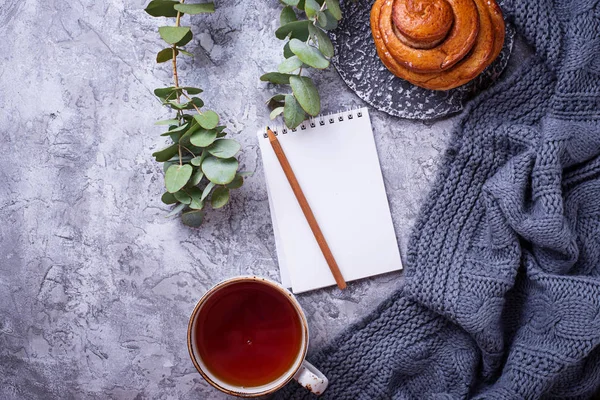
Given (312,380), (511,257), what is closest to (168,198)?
(312,380)

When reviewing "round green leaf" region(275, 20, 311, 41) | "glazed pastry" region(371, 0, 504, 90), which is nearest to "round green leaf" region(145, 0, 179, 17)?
"round green leaf" region(275, 20, 311, 41)

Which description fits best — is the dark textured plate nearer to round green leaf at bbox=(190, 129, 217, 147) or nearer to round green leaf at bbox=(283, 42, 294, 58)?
round green leaf at bbox=(283, 42, 294, 58)

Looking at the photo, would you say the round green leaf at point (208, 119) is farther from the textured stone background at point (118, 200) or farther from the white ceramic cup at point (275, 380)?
the white ceramic cup at point (275, 380)

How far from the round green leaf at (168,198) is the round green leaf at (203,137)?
80 millimetres

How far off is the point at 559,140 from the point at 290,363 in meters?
0.42

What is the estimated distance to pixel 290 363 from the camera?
75 cm

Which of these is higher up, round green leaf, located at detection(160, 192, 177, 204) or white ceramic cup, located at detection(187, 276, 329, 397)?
round green leaf, located at detection(160, 192, 177, 204)

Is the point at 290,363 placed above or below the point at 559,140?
below

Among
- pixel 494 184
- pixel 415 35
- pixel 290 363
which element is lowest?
pixel 290 363

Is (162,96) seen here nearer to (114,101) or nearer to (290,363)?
(114,101)

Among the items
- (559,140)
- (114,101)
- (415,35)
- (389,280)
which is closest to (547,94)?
(559,140)

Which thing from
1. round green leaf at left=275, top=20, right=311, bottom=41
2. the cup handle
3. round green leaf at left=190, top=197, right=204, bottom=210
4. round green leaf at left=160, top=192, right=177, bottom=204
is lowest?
the cup handle

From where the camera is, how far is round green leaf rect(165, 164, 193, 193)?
74cm

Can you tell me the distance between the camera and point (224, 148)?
751mm
